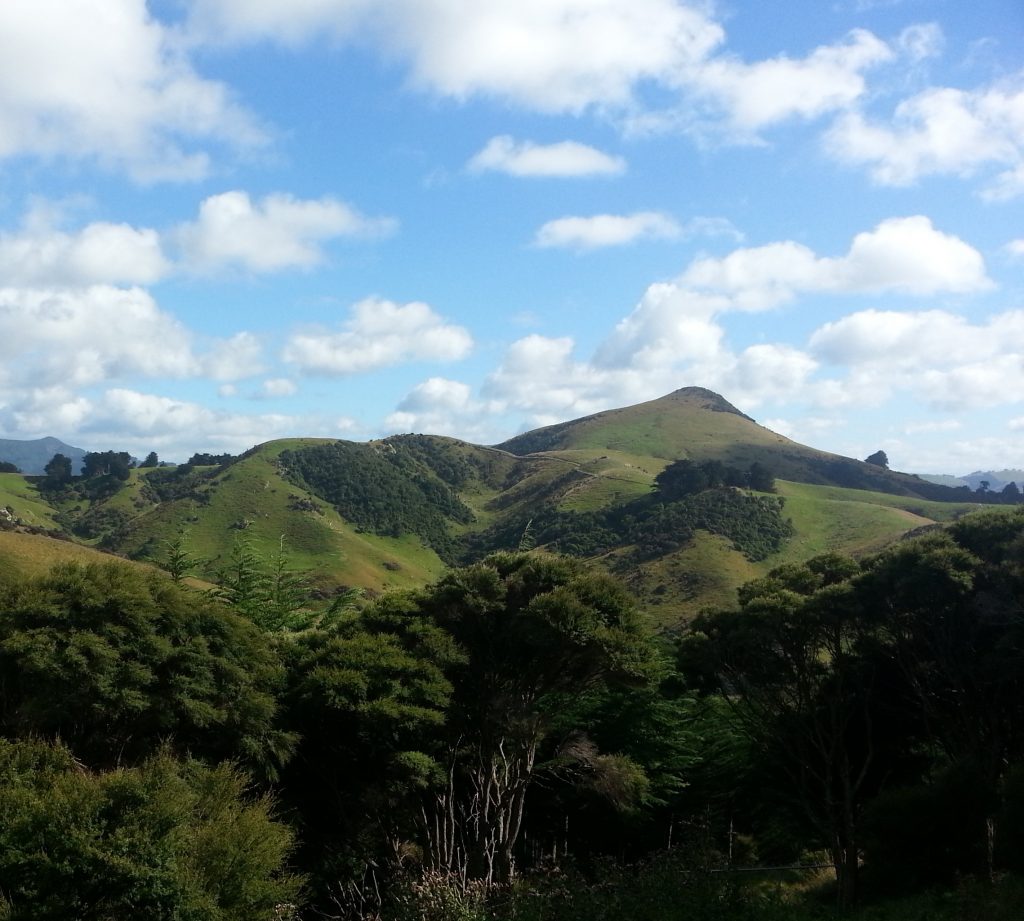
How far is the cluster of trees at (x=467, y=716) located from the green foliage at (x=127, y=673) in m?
0.06

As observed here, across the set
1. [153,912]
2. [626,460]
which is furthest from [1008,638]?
[626,460]

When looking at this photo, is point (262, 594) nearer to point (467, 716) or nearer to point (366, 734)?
point (467, 716)

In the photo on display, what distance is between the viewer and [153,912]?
12461 mm

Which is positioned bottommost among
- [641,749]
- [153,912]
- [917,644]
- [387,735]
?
[641,749]

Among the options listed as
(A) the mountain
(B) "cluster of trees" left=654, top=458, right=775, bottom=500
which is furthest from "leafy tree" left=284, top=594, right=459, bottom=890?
(B) "cluster of trees" left=654, top=458, right=775, bottom=500

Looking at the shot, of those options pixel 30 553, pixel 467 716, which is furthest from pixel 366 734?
pixel 30 553

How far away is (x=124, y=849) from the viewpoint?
12.5 meters

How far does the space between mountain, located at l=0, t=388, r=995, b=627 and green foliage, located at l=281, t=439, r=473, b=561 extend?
1.38 ft

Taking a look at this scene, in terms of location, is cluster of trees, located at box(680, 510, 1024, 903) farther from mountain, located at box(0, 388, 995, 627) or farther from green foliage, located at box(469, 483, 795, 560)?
green foliage, located at box(469, 483, 795, 560)

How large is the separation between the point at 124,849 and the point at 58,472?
180 metres

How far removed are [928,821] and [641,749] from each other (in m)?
8.95

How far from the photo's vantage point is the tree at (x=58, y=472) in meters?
162

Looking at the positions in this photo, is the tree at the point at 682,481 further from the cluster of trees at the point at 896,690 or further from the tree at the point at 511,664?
the tree at the point at 511,664

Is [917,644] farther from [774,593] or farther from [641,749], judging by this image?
[641,749]
